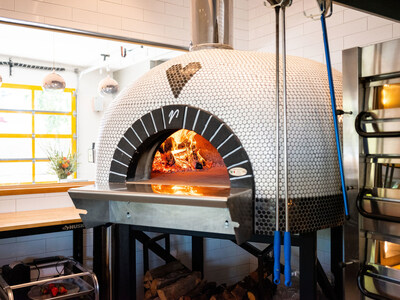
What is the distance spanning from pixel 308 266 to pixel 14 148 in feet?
19.9

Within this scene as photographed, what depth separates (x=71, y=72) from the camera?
22.6 ft

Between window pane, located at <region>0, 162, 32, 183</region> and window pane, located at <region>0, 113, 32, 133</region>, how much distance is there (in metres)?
0.55

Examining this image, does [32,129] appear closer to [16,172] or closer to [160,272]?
[16,172]

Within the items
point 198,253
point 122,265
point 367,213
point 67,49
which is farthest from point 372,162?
point 67,49

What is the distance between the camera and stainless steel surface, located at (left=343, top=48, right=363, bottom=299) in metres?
1.59

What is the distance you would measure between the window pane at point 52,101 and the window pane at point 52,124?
14 centimetres

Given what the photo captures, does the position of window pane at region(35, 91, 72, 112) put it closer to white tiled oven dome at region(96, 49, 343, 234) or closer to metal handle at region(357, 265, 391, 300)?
white tiled oven dome at region(96, 49, 343, 234)

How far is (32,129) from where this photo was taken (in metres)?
6.76

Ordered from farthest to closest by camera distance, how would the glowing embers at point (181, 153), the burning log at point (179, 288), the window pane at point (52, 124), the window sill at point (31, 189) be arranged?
the window pane at point (52, 124) → the window sill at point (31, 189) → the burning log at point (179, 288) → the glowing embers at point (181, 153)

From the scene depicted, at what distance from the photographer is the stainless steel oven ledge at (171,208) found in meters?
1.49

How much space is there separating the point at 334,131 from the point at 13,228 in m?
2.03

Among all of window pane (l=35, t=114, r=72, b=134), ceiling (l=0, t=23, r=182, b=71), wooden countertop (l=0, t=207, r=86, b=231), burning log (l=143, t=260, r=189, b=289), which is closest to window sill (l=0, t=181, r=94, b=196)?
wooden countertop (l=0, t=207, r=86, b=231)

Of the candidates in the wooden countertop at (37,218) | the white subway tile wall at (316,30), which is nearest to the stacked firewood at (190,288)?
the wooden countertop at (37,218)

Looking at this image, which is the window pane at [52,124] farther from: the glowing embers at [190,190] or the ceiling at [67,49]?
the glowing embers at [190,190]
